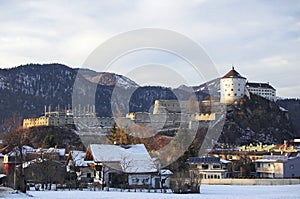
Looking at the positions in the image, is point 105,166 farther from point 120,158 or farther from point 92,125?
point 92,125

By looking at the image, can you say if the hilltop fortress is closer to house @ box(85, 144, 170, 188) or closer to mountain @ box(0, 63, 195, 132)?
mountain @ box(0, 63, 195, 132)

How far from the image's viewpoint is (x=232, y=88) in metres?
105

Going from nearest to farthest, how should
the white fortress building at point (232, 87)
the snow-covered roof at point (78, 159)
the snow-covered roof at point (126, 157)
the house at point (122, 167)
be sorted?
1. the house at point (122, 167)
2. the snow-covered roof at point (126, 157)
3. the snow-covered roof at point (78, 159)
4. the white fortress building at point (232, 87)

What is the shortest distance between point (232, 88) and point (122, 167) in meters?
69.9

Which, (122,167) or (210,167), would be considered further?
(210,167)

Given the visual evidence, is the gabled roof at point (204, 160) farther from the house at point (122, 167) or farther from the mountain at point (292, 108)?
the mountain at point (292, 108)

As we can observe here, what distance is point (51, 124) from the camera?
9481cm

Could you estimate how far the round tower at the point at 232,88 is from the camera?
103m

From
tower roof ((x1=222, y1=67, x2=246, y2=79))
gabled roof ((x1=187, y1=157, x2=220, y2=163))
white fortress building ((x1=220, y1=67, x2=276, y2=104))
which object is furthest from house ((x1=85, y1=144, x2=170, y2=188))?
tower roof ((x1=222, y1=67, x2=246, y2=79))

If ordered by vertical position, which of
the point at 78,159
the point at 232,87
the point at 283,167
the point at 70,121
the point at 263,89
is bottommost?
the point at 283,167

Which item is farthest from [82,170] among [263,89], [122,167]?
[263,89]

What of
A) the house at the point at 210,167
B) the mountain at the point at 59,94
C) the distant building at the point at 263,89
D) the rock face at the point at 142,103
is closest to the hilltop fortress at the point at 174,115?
the rock face at the point at 142,103

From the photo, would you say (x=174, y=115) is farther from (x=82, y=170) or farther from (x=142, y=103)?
(x=82, y=170)

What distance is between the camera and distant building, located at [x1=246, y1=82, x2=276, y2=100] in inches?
4626
